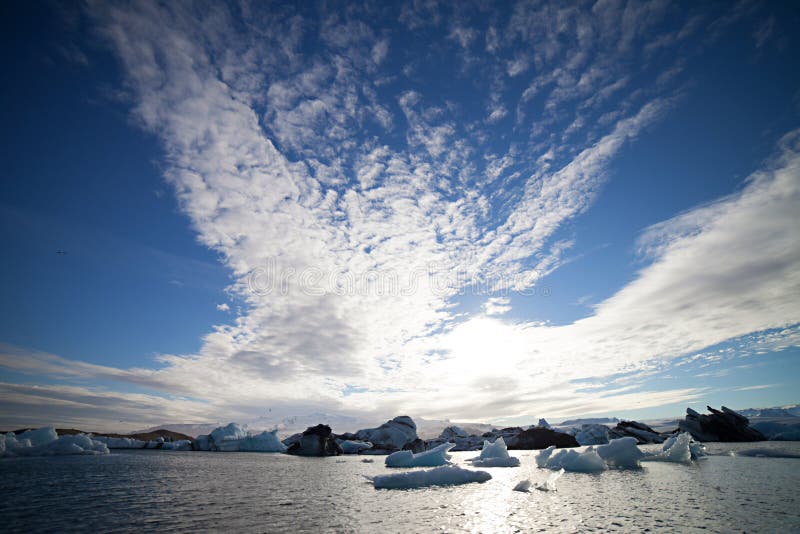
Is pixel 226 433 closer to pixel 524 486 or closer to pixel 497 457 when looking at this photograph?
pixel 497 457

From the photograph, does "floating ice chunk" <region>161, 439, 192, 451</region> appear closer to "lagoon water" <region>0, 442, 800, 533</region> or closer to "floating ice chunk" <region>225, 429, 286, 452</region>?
"floating ice chunk" <region>225, 429, 286, 452</region>

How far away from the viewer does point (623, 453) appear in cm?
2350

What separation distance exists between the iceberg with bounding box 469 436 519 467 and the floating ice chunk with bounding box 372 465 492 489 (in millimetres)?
10583

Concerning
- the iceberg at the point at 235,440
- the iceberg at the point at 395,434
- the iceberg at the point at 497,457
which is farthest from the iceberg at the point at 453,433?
the iceberg at the point at 497,457

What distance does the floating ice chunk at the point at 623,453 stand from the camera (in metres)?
23.3

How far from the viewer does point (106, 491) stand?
1470cm

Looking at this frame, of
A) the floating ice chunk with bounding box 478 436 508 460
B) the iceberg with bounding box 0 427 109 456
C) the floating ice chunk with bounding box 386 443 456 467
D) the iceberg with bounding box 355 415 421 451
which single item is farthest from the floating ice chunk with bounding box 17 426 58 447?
the iceberg with bounding box 355 415 421 451

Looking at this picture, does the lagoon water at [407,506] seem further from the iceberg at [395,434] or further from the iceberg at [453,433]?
the iceberg at [453,433]

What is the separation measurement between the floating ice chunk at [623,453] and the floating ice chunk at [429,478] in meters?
11.1

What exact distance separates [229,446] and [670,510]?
75271 mm

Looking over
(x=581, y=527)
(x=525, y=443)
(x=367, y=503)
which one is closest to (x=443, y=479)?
(x=367, y=503)

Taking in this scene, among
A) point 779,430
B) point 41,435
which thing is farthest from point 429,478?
point 779,430

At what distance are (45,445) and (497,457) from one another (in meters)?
44.0

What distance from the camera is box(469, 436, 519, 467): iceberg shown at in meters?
27.9
